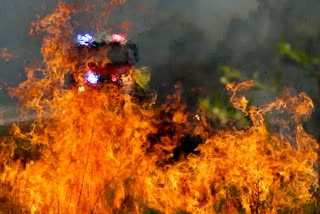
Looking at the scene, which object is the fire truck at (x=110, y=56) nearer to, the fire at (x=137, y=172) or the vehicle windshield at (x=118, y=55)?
the vehicle windshield at (x=118, y=55)

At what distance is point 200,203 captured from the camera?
1258 cm

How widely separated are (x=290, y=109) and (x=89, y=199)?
584cm

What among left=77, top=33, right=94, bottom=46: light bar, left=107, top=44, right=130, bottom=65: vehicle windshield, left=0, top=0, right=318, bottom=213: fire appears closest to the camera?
left=0, top=0, right=318, bottom=213: fire

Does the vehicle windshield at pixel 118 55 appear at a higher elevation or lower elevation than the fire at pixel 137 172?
higher

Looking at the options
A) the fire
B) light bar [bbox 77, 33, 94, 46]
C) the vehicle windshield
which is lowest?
the fire

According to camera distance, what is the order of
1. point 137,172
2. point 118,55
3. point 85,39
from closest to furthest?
point 137,172 < point 85,39 < point 118,55

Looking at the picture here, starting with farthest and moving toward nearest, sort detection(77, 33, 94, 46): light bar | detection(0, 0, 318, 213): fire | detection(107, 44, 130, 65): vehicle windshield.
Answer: detection(107, 44, 130, 65): vehicle windshield < detection(77, 33, 94, 46): light bar < detection(0, 0, 318, 213): fire

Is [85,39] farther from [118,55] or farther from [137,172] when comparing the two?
[137,172]

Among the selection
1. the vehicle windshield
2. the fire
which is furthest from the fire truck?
the fire

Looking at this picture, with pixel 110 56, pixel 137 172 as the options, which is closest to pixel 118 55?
pixel 110 56

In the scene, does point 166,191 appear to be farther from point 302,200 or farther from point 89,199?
point 302,200

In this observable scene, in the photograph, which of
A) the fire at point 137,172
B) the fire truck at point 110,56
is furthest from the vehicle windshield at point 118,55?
the fire at point 137,172

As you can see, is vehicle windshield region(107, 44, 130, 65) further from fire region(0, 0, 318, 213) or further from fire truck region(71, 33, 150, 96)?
fire region(0, 0, 318, 213)

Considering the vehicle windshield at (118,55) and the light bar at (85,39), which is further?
the vehicle windshield at (118,55)
